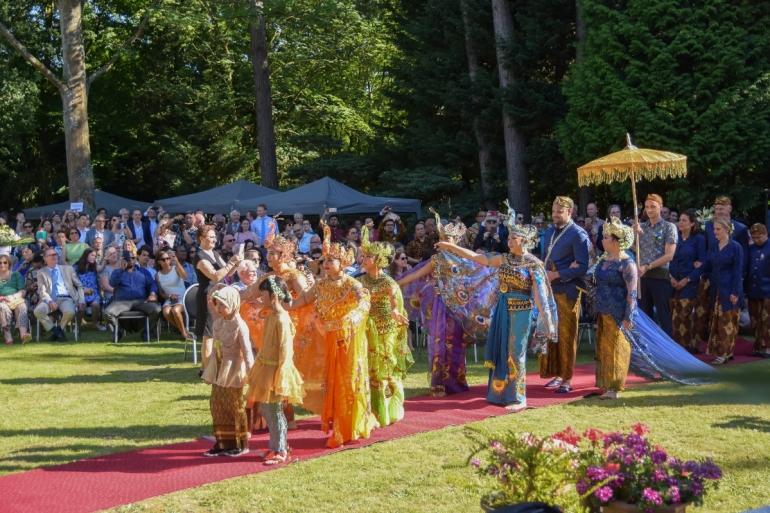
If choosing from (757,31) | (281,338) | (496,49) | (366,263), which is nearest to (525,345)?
(366,263)

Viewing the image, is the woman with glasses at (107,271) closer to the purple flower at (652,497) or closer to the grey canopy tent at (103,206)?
the purple flower at (652,497)

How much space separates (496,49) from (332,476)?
16429 mm

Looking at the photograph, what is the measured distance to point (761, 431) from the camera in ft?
24.5

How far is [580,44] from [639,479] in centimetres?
1719

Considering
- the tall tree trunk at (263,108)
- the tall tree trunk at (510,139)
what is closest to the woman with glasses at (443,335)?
the tall tree trunk at (510,139)

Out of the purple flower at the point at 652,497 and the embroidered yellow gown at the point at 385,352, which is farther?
the embroidered yellow gown at the point at 385,352

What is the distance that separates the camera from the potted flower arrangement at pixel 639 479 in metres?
3.85

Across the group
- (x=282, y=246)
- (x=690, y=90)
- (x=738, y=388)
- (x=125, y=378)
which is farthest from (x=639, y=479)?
(x=690, y=90)

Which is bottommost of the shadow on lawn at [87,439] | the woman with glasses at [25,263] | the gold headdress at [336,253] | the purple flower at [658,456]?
the shadow on lawn at [87,439]

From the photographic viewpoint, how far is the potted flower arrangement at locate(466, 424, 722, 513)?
12.6 ft

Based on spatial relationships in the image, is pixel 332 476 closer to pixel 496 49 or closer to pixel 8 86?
pixel 496 49

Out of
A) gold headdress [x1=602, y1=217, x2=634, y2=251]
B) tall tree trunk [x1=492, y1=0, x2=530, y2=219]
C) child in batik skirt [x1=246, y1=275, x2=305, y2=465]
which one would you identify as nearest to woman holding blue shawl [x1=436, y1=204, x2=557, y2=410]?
gold headdress [x1=602, y1=217, x2=634, y2=251]

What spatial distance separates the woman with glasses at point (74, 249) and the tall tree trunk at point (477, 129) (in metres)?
9.93

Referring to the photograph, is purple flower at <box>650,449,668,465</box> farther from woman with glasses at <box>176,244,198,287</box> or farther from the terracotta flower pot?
woman with glasses at <box>176,244,198,287</box>
